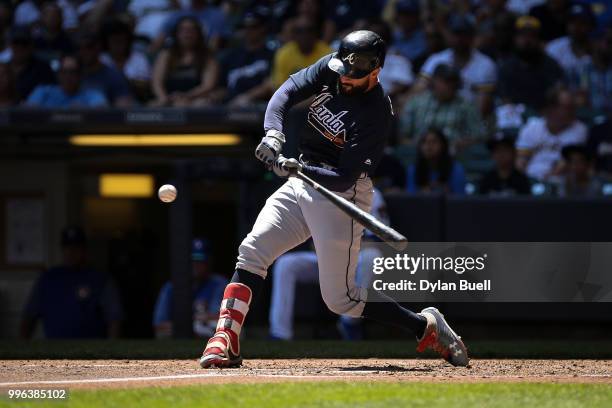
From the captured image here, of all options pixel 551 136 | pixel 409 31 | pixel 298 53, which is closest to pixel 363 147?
pixel 551 136

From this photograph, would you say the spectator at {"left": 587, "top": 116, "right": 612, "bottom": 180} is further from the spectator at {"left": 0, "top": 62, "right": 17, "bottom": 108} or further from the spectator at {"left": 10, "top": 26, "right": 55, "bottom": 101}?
the spectator at {"left": 0, "top": 62, "right": 17, "bottom": 108}

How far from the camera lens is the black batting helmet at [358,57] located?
16.7 feet

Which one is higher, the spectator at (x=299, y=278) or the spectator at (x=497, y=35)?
the spectator at (x=497, y=35)

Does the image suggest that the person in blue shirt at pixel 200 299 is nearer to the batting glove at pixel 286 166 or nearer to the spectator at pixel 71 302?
the spectator at pixel 71 302

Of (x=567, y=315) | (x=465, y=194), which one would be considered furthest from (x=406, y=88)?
(x=567, y=315)

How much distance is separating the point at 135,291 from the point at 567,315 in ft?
12.5

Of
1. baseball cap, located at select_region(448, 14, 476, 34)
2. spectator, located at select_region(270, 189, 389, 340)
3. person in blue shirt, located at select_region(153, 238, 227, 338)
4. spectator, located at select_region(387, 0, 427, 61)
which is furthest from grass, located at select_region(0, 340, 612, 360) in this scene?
spectator, located at select_region(387, 0, 427, 61)

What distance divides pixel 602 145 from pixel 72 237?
415cm

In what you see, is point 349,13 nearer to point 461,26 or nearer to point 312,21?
point 312,21

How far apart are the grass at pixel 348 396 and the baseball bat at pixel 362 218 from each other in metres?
0.64

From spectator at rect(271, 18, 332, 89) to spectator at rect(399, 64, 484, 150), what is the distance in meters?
0.94

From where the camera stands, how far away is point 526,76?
10.0 m

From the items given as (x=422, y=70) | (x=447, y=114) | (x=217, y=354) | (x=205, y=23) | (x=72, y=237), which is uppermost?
(x=205, y=23)

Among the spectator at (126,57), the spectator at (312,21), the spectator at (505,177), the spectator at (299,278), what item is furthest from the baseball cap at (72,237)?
the spectator at (505,177)
